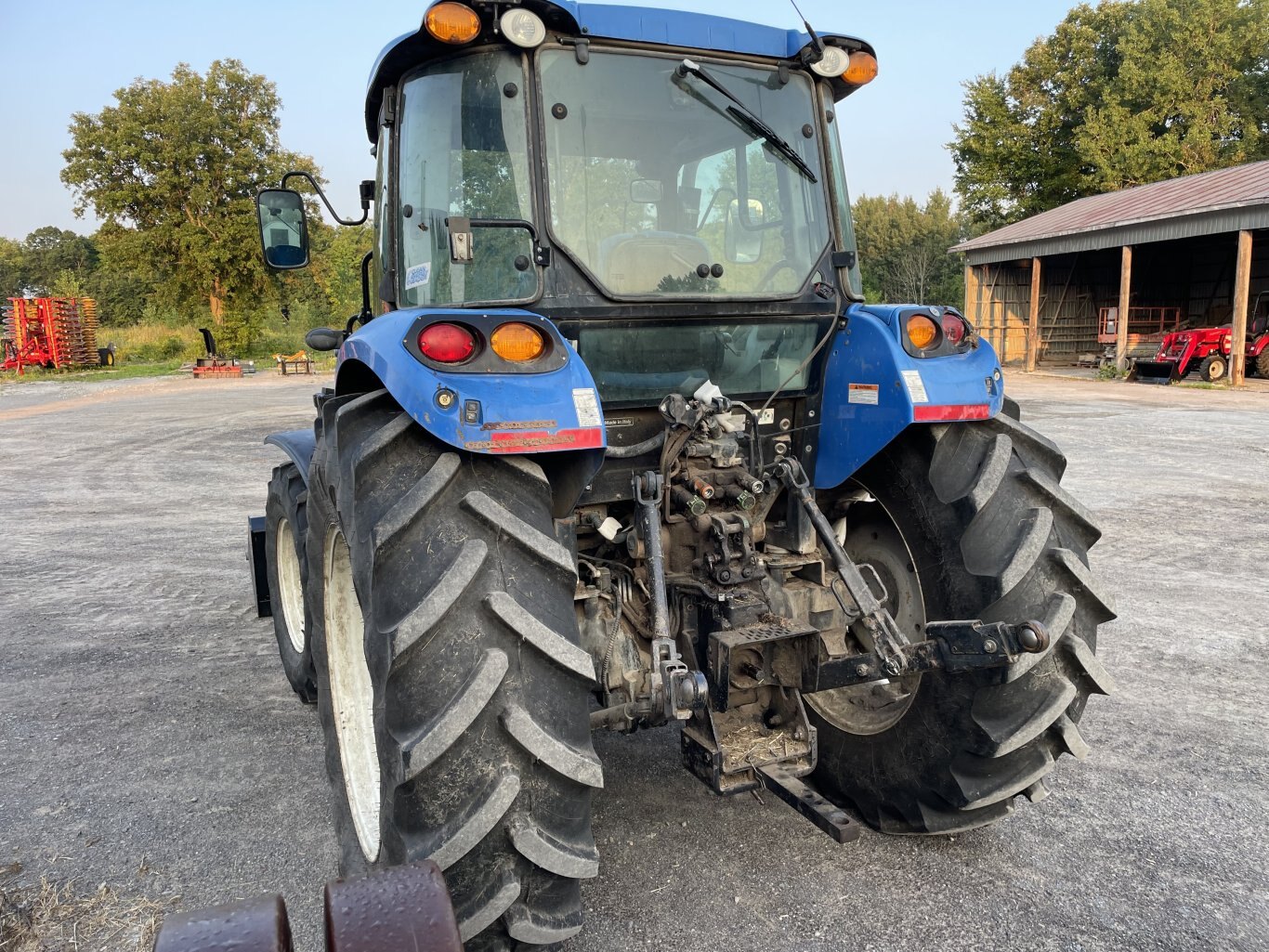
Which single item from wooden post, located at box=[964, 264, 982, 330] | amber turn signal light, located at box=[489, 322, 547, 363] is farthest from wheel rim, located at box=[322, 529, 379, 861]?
wooden post, located at box=[964, 264, 982, 330]

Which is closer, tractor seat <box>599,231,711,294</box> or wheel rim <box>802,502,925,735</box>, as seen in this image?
tractor seat <box>599,231,711,294</box>

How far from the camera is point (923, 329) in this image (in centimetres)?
290

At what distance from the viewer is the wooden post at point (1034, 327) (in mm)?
23828

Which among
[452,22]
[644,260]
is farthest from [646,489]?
[452,22]

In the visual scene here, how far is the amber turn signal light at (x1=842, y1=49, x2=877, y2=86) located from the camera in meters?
3.16

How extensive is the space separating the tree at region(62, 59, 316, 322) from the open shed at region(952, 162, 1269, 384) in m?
21.6

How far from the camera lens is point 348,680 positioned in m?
2.96

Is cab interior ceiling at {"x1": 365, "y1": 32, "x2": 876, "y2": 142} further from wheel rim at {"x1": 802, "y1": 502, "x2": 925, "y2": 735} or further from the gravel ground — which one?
the gravel ground

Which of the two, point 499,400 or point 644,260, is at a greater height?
point 644,260

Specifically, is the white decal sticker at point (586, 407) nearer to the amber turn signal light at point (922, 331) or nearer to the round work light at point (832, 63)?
the amber turn signal light at point (922, 331)

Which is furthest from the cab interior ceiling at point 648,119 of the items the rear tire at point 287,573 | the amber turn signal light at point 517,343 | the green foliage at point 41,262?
the green foliage at point 41,262

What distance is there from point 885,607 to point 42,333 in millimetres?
30944

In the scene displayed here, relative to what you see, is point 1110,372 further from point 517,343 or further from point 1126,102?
point 517,343

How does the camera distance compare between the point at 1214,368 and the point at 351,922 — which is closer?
the point at 351,922
